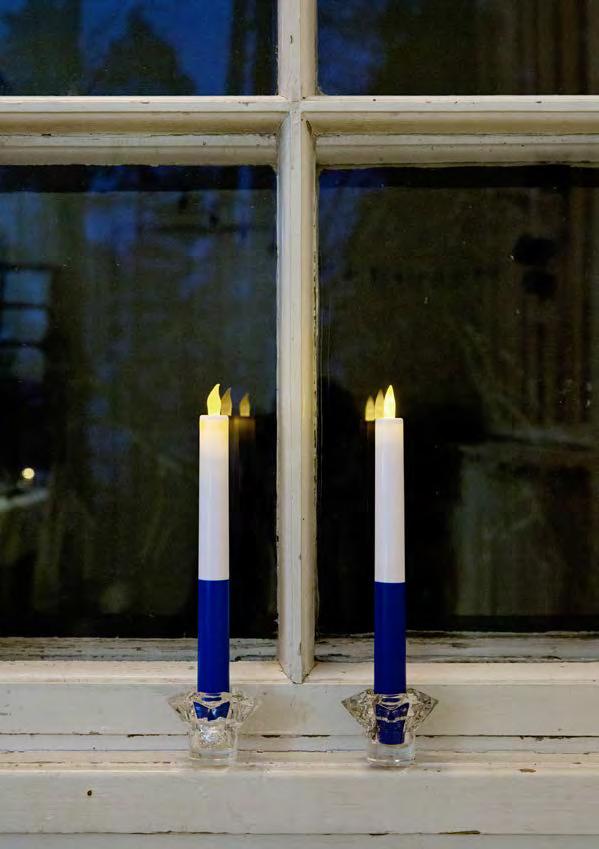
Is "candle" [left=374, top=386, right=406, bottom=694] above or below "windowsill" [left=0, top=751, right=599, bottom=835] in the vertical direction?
above

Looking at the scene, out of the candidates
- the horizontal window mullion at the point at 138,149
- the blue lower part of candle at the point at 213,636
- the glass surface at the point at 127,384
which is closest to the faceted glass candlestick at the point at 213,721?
the blue lower part of candle at the point at 213,636

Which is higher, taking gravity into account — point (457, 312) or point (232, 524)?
point (457, 312)

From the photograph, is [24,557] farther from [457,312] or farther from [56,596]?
[457,312]

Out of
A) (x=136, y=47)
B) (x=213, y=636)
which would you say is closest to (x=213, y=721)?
(x=213, y=636)

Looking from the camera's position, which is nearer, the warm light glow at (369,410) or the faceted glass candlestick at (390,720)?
the faceted glass candlestick at (390,720)

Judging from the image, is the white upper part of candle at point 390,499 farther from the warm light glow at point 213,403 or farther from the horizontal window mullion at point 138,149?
the horizontal window mullion at point 138,149

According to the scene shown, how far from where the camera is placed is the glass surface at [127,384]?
0.72m

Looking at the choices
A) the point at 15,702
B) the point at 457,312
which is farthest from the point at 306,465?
the point at 15,702

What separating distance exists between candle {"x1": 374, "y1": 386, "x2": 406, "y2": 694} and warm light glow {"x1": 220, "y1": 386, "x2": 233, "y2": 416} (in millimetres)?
181

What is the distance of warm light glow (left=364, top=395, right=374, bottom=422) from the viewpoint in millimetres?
719

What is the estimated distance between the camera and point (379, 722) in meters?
0.59

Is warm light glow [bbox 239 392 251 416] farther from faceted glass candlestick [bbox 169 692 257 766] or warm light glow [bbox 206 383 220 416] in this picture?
faceted glass candlestick [bbox 169 692 257 766]

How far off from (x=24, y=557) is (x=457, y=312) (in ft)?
1.63

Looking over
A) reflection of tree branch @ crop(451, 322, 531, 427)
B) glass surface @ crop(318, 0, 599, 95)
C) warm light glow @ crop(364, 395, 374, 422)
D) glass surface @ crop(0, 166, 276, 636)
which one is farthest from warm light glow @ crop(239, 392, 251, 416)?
glass surface @ crop(318, 0, 599, 95)
